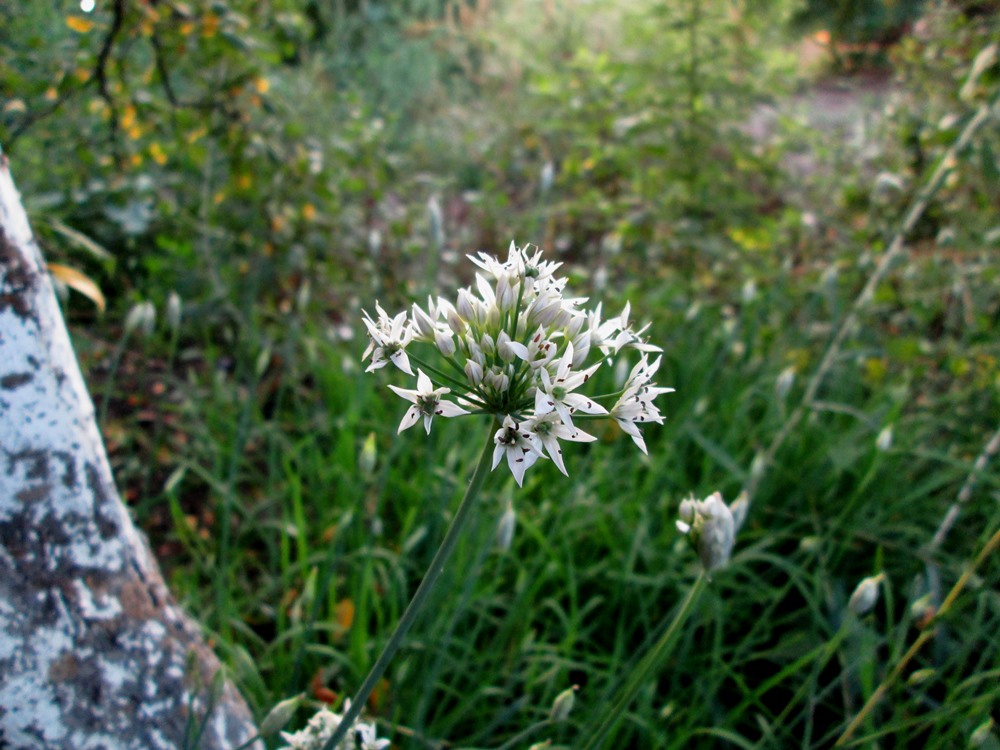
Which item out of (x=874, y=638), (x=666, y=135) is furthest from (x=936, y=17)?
(x=874, y=638)

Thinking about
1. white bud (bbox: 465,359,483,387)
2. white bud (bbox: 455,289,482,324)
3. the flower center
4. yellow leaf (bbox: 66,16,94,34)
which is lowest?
the flower center

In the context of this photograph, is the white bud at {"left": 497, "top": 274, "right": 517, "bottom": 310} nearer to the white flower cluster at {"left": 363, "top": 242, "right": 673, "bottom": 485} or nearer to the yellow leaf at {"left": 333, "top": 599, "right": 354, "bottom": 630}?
the white flower cluster at {"left": 363, "top": 242, "right": 673, "bottom": 485}

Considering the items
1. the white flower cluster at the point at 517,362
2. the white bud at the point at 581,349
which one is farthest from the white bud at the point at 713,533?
the white bud at the point at 581,349

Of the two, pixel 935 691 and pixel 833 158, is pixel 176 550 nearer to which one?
pixel 935 691

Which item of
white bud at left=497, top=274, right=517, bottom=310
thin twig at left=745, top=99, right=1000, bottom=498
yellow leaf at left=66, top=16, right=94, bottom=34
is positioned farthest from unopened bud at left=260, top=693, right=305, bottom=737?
yellow leaf at left=66, top=16, right=94, bottom=34

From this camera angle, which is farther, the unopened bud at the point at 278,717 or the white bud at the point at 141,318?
the white bud at the point at 141,318

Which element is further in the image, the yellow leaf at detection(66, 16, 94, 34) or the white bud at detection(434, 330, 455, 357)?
the yellow leaf at detection(66, 16, 94, 34)

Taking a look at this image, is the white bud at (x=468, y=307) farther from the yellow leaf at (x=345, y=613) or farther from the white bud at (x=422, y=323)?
the yellow leaf at (x=345, y=613)
